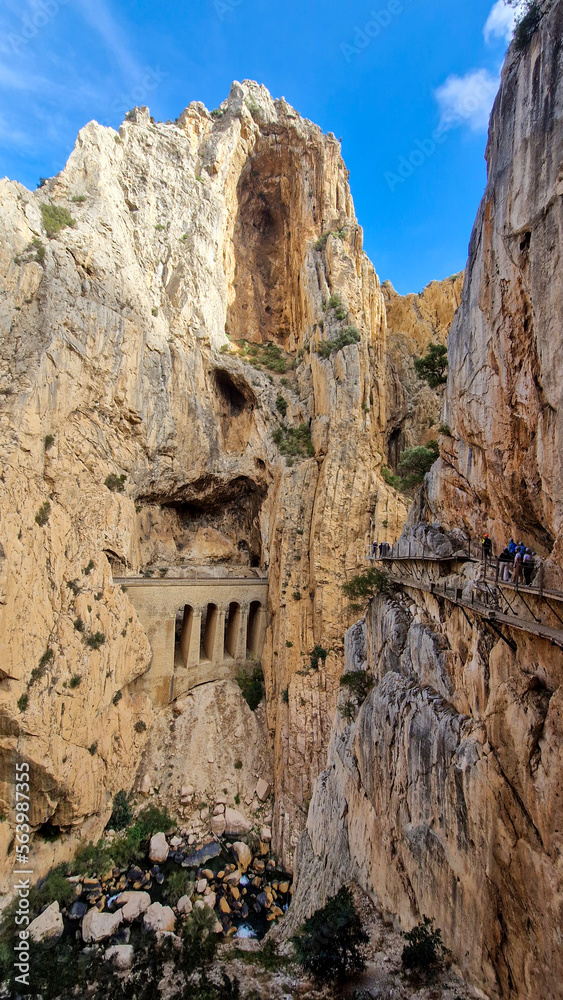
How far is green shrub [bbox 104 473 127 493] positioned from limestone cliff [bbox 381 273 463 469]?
18592mm

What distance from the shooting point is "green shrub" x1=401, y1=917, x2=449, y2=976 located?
27.9 ft

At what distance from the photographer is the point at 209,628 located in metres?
28.3

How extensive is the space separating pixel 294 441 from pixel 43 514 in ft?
52.2

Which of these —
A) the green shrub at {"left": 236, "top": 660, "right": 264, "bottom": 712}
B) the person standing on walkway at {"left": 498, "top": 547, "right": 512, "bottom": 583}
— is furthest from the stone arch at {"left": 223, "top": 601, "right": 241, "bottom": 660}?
the person standing on walkway at {"left": 498, "top": 547, "right": 512, "bottom": 583}

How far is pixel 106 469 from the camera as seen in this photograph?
85.1 feet

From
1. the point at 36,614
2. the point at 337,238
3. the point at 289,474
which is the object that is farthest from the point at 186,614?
the point at 337,238

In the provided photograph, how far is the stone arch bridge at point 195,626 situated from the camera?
25.7 metres

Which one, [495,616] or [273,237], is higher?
[273,237]

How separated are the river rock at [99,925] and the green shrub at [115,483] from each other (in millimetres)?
19358

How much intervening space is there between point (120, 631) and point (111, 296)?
20.7 meters

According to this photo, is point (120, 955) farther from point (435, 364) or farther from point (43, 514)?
point (435, 364)

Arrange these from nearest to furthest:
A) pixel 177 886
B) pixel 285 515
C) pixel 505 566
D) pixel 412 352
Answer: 1. pixel 505 566
2. pixel 177 886
3. pixel 285 515
4. pixel 412 352

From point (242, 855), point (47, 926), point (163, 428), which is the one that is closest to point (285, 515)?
point (163, 428)

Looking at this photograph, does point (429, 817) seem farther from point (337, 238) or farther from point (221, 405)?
point (337, 238)
